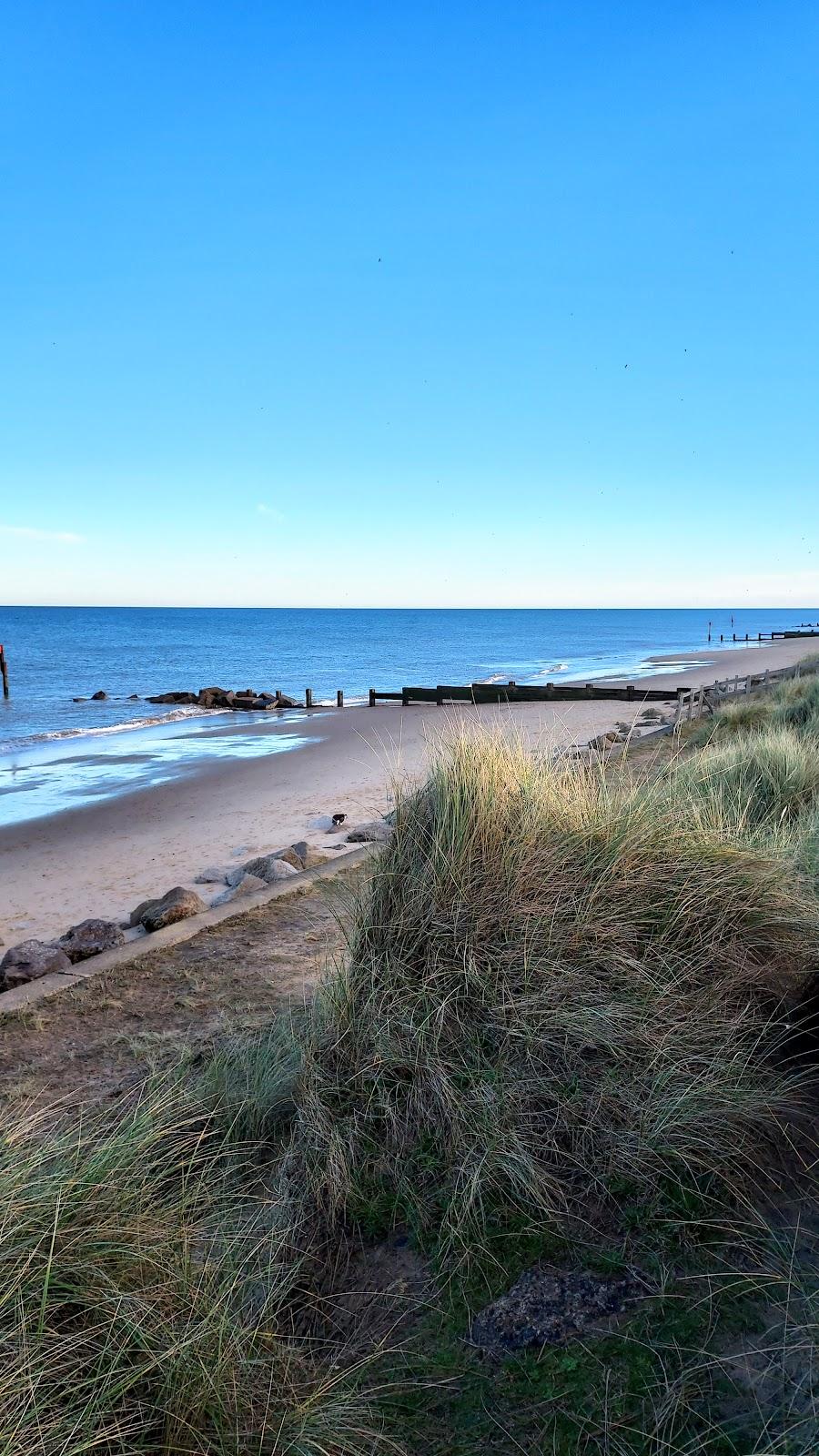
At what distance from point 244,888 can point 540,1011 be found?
4825 mm

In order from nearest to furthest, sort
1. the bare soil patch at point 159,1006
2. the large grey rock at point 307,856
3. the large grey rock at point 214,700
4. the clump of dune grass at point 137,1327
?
the clump of dune grass at point 137,1327
the bare soil patch at point 159,1006
the large grey rock at point 307,856
the large grey rock at point 214,700

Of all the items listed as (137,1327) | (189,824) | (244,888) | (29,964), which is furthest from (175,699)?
(137,1327)

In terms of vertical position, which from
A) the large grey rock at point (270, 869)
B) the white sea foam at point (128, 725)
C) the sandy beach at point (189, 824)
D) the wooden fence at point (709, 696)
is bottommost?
the sandy beach at point (189, 824)

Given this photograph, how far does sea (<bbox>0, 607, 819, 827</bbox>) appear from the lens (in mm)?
17641

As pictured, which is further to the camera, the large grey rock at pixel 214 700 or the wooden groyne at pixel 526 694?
the large grey rock at pixel 214 700

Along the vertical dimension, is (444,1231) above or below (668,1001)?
below

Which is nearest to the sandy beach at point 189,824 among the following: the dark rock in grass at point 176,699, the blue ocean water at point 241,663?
the blue ocean water at point 241,663

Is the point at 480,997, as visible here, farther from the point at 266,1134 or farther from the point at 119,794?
the point at 119,794

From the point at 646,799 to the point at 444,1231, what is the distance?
2239 millimetres

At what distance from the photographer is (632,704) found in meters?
26.4

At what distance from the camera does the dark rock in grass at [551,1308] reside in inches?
91.3

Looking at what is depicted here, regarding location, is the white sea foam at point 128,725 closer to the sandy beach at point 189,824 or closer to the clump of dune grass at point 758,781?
the sandy beach at point 189,824

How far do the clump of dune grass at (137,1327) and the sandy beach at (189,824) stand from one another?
7.72 ft

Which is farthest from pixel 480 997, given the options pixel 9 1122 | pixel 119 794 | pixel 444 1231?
pixel 119 794
